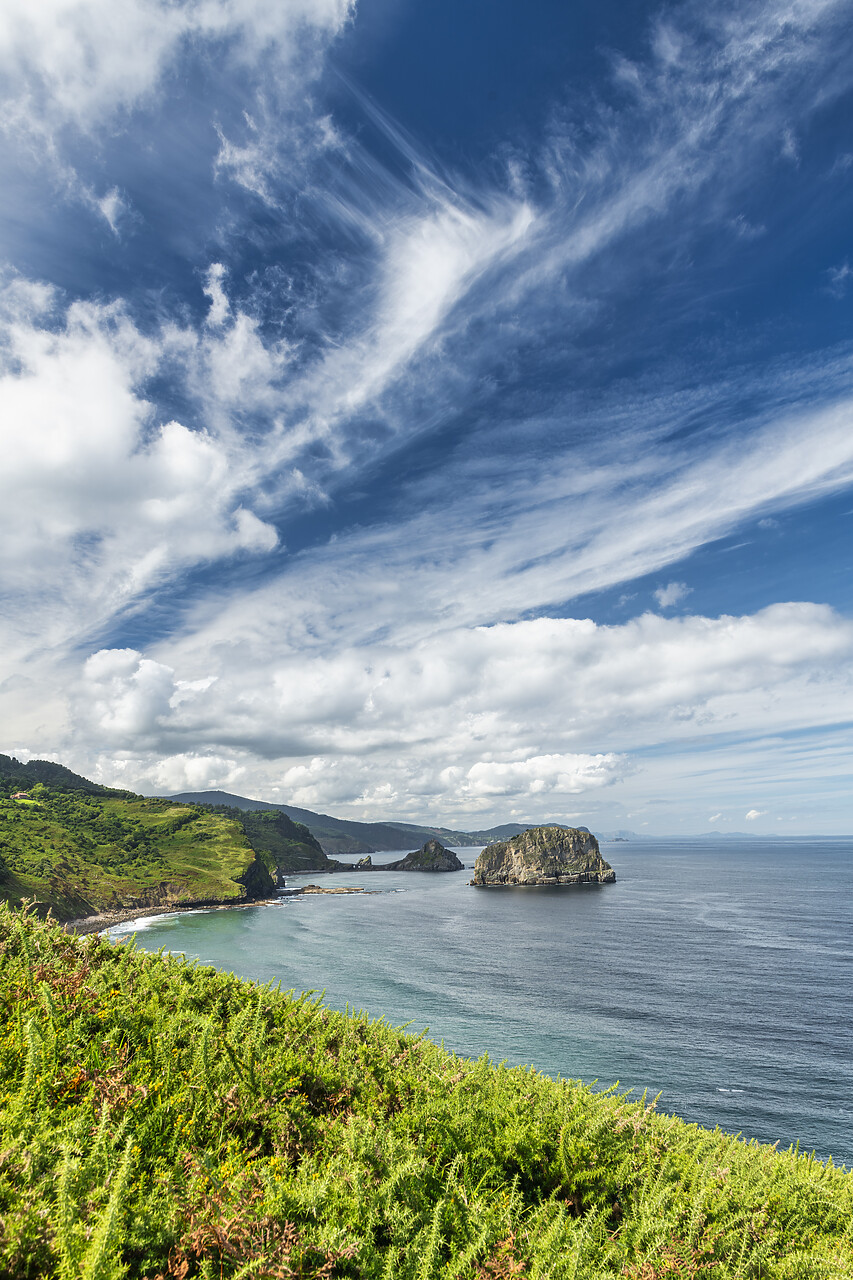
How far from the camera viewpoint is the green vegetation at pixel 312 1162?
5145 millimetres

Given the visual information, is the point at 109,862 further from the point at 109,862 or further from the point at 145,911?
the point at 145,911

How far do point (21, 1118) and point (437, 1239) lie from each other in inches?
179

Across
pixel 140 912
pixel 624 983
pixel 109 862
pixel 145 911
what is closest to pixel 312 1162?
pixel 624 983

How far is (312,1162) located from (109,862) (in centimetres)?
17746

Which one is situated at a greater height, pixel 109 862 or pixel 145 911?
pixel 109 862

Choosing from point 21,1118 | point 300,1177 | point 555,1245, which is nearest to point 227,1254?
point 300,1177

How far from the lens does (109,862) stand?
154 meters

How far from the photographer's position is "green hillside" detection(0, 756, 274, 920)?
404 ft

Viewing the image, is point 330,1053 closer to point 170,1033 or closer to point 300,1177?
point 170,1033

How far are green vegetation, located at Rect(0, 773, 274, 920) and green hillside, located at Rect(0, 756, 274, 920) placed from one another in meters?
0.24

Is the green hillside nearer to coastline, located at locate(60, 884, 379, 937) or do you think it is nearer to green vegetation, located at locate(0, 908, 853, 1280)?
coastline, located at locate(60, 884, 379, 937)

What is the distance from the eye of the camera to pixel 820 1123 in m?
37.5

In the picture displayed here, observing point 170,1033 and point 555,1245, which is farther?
point 170,1033

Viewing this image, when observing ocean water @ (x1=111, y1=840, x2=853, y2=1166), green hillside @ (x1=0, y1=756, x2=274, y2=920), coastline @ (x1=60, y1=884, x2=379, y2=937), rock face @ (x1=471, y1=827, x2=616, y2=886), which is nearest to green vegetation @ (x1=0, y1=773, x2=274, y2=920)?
green hillside @ (x1=0, y1=756, x2=274, y2=920)
